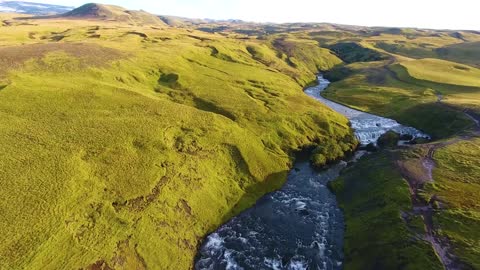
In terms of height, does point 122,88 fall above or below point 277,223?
above

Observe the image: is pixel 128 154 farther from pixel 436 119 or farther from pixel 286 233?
pixel 436 119

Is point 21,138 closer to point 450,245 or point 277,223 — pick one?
point 277,223

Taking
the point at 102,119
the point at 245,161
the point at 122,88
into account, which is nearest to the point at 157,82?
the point at 122,88

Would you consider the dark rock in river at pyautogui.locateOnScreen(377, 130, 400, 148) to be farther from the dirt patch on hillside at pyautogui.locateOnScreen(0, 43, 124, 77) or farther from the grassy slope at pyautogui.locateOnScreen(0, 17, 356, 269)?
the dirt patch on hillside at pyautogui.locateOnScreen(0, 43, 124, 77)

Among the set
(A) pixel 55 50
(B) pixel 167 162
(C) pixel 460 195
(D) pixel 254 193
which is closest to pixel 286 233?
(D) pixel 254 193

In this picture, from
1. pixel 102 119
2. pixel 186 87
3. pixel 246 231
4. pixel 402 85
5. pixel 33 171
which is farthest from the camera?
pixel 402 85

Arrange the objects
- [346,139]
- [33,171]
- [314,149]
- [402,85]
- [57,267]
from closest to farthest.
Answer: [57,267]
[33,171]
[314,149]
[346,139]
[402,85]
